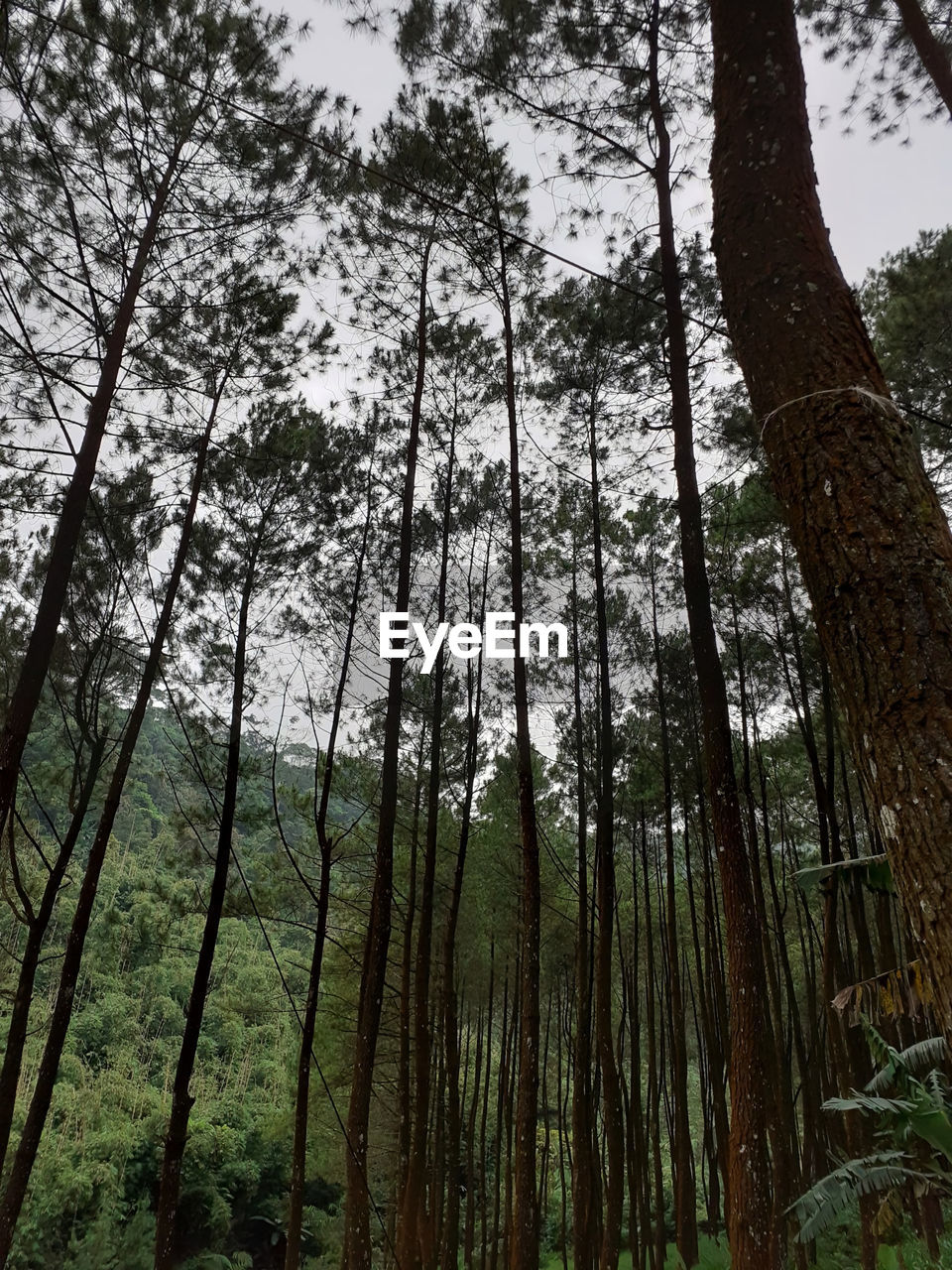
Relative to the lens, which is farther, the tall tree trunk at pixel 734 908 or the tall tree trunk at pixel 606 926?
the tall tree trunk at pixel 606 926

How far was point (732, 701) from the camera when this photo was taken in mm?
10383

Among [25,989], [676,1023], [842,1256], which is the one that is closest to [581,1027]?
[676,1023]

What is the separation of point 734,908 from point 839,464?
276cm

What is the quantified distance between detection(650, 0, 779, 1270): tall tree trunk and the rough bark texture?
2298 mm

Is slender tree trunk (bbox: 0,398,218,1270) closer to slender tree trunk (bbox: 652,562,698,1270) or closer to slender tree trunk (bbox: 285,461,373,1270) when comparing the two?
slender tree trunk (bbox: 285,461,373,1270)

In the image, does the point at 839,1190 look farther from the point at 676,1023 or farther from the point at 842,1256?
the point at 842,1256

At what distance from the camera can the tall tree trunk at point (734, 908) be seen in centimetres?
324

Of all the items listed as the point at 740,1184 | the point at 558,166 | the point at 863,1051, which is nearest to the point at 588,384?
the point at 558,166

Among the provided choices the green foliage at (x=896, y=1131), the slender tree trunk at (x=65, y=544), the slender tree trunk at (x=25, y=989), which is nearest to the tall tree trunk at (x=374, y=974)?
the slender tree trunk at (x=65, y=544)

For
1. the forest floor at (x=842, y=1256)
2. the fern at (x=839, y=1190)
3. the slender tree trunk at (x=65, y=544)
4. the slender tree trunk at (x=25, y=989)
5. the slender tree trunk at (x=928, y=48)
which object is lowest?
the forest floor at (x=842, y=1256)

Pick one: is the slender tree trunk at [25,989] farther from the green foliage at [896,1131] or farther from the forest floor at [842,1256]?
the forest floor at [842,1256]

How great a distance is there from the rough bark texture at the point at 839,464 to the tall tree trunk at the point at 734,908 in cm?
230

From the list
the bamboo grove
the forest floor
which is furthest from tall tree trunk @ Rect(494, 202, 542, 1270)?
the forest floor

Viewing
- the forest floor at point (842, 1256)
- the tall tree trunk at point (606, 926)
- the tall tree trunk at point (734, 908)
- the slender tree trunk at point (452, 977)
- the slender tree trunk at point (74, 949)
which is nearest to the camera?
the tall tree trunk at point (734, 908)
